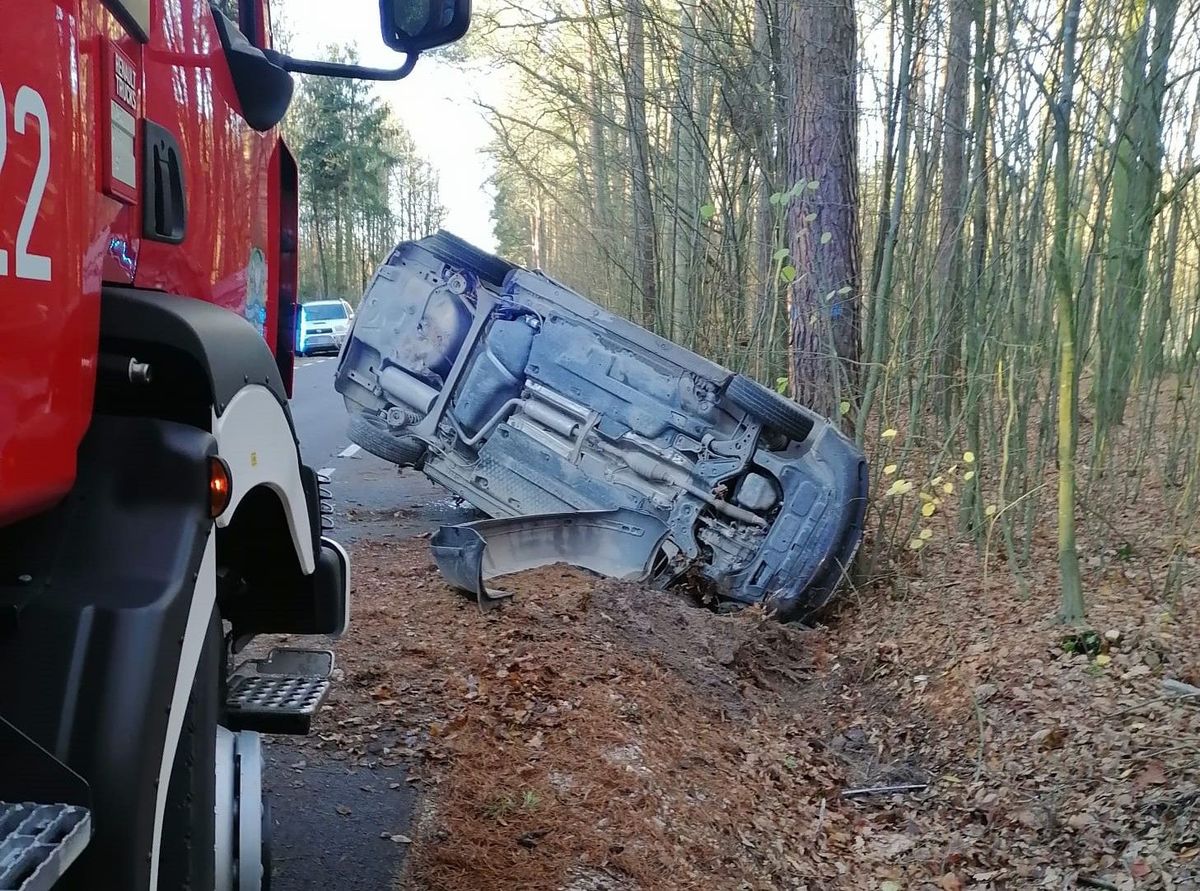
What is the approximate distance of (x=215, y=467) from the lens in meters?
1.78

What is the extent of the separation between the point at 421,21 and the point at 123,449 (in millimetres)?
1474

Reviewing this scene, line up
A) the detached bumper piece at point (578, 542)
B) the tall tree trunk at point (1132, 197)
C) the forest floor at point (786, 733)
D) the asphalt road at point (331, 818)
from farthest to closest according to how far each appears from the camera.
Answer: the detached bumper piece at point (578, 542) → the tall tree trunk at point (1132, 197) → the forest floor at point (786, 733) → the asphalt road at point (331, 818)

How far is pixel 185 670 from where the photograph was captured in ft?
5.48

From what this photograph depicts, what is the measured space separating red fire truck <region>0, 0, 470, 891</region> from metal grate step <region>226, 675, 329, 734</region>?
96mm

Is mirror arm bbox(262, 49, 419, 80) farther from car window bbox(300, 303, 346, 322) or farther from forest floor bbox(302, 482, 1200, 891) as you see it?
car window bbox(300, 303, 346, 322)

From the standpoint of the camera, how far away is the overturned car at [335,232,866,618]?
22.7 ft

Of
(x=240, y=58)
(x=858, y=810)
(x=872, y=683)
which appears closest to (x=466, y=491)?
(x=872, y=683)

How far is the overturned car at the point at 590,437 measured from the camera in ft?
22.7

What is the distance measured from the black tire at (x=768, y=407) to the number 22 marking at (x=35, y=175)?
5.64 meters

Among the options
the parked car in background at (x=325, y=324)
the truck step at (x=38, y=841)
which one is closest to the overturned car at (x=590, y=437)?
the truck step at (x=38, y=841)

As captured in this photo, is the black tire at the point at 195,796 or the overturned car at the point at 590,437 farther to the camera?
the overturned car at the point at 590,437

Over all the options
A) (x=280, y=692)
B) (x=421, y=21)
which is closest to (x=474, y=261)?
(x=421, y=21)

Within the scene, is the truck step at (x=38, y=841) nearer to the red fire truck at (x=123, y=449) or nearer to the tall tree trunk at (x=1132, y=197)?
the red fire truck at (x=123, y=449)

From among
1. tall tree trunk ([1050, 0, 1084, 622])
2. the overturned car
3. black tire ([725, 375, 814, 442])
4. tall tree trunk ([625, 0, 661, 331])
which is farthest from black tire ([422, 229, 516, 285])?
tall tree trunk ([625, 0, 661, 331])
